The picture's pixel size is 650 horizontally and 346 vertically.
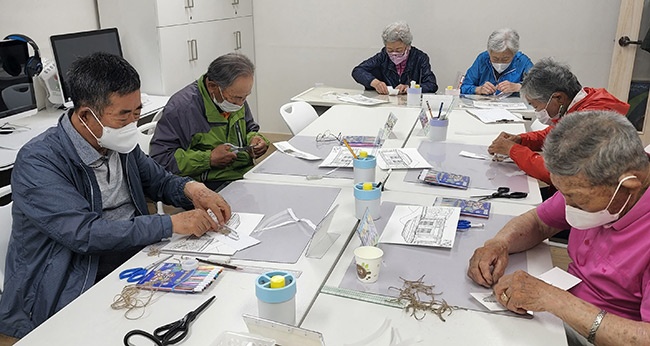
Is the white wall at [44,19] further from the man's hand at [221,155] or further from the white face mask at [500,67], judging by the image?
the white face mask at [500,67]

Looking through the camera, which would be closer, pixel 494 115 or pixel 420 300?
pixel 420 300

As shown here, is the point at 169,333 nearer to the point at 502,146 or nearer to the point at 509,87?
the point at 502,146

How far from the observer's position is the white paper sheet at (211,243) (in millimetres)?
1617

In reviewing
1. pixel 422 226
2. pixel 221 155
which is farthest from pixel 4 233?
pixel 422 226

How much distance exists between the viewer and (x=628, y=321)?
1222 millimetres

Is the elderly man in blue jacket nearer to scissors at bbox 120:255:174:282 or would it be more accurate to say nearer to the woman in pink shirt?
scissors at bbox 120:255:174:282

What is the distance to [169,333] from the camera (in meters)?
1.21

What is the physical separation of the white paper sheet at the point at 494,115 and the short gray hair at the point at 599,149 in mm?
1922

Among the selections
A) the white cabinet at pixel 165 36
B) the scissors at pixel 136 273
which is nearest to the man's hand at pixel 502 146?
the scissors at pixel 136 273

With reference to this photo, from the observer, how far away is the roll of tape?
1500mm

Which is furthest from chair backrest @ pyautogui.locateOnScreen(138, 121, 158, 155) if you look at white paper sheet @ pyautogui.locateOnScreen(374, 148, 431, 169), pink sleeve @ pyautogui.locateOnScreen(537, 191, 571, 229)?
pink sleeve @ pyautogui.locateOnScreen(537, 191, 571, 229)

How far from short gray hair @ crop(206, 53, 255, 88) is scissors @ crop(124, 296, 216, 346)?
4.60ft

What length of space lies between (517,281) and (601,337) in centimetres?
22

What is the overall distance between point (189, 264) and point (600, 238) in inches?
44.9
